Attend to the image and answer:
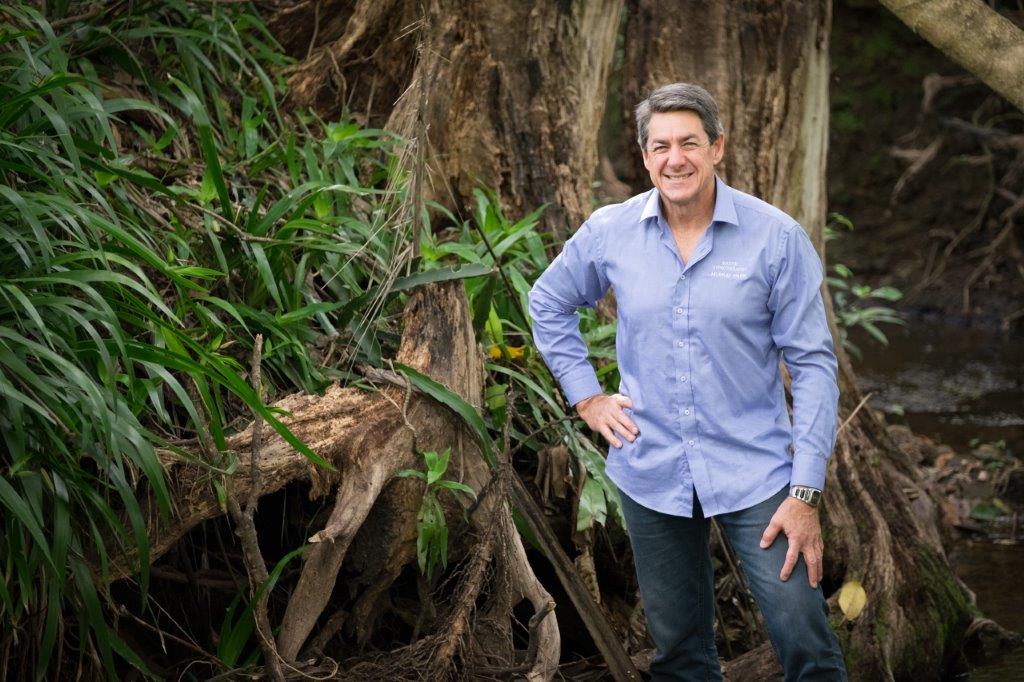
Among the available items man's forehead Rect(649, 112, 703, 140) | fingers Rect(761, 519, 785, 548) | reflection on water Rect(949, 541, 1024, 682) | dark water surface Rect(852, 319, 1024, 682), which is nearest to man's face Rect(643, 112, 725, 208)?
man's forehead Rect(649, 112, 703, 140)

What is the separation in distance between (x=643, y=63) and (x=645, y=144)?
1949mm

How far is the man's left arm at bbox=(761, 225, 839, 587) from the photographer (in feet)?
9.11

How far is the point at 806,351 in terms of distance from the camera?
2832mm

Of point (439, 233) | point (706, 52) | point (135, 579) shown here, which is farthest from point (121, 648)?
point (706, 52)

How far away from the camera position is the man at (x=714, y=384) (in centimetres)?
281

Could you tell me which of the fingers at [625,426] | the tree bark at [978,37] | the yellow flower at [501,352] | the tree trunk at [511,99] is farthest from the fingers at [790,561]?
the tree trunk at [511,99]

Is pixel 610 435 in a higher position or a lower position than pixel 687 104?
lower

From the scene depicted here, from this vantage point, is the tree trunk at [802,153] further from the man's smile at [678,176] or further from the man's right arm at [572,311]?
the man's smile at [678,176]

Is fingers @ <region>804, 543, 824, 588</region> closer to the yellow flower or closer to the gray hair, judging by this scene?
the gray hair

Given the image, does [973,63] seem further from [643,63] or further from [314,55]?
[314,55]

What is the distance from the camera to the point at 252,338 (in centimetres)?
360

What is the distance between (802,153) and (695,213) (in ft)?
6.46

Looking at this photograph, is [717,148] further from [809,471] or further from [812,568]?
[812,568]

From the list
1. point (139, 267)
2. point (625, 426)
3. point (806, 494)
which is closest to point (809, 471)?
point (806, 494)
